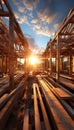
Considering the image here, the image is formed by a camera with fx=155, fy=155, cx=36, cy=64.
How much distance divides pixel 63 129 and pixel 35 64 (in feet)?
104

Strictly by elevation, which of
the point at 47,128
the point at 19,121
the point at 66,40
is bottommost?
the point at 19,121

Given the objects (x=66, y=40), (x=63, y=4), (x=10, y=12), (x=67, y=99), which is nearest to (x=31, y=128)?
(x=67, y=99)

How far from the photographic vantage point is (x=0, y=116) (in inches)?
140

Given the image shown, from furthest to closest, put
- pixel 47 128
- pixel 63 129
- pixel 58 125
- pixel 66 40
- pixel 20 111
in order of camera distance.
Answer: pixel 66 40
pixel 20 111
pixel 47 128
pixel 58 125
pixel 63 129

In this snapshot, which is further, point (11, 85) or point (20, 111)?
point (11, 85)

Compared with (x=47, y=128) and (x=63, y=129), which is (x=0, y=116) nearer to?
(x=47, y=128)

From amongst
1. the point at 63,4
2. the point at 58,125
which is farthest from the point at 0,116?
the point at 63,4

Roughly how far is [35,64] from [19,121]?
30.2 m

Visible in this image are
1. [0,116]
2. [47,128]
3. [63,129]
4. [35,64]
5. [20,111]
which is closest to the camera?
[63,129]

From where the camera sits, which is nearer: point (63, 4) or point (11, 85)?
point (11, 85)

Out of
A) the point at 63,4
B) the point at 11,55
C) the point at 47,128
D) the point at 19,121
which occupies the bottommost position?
the point at 19,121

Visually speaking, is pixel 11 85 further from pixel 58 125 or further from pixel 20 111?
pixel 58 125

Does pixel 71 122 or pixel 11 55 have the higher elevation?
pixel 11 55

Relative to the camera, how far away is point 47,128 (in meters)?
3.11
